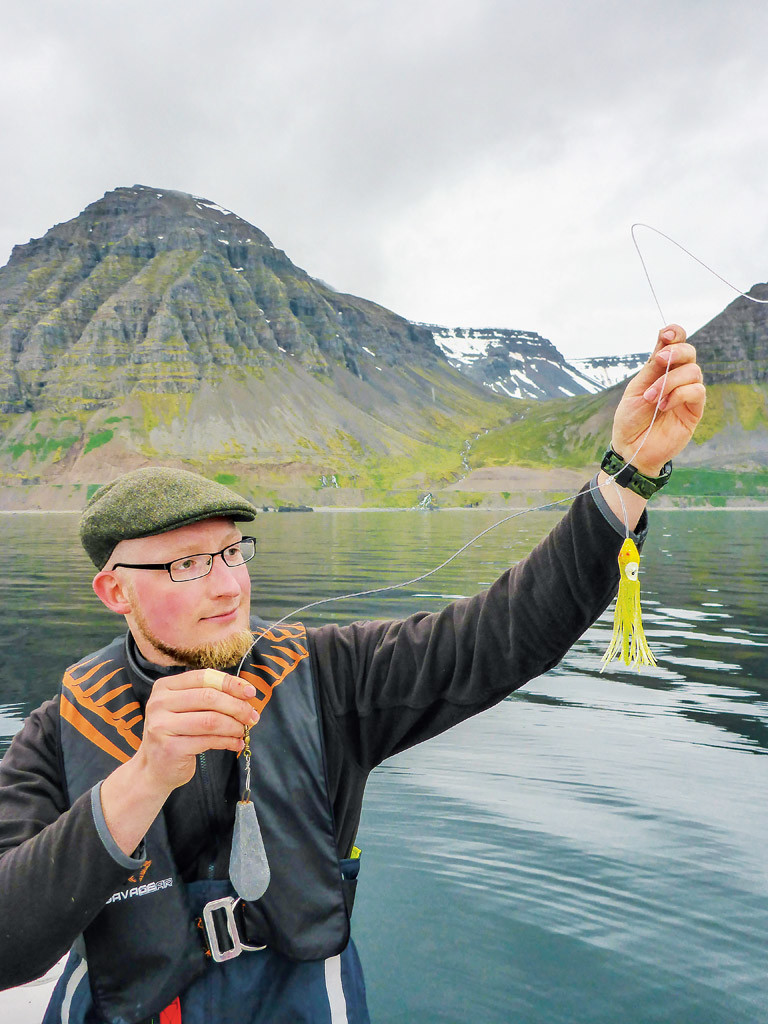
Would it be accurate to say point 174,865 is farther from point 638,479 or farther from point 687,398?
point 687,398

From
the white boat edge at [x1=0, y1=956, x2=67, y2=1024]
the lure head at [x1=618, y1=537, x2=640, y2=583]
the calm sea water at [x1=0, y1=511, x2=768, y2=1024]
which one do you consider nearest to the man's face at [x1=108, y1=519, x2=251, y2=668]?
the lure head at [x1=618, y1=537, x2=640, y2=583]

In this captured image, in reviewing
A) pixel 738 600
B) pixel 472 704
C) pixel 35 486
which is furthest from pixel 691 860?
pixel 35 486

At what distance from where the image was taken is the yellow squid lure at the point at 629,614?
2.52m

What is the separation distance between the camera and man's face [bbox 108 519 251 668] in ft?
8.82

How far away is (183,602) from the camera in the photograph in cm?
268

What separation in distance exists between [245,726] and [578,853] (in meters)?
4.36

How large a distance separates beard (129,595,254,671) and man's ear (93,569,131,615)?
0.43 ft

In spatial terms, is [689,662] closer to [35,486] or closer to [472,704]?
[472,704]

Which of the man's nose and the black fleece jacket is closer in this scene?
the black fleece jacket

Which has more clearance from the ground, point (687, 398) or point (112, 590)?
point (687, 398)

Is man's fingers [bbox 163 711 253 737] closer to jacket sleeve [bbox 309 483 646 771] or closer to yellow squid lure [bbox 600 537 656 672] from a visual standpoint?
jacket sleeve [bbox 309 483 646 771]

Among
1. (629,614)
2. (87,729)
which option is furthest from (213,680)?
(629,614)

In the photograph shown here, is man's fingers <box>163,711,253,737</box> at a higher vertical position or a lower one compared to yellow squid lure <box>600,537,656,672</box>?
lower

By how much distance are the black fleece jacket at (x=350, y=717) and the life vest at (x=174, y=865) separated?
0.12 m
